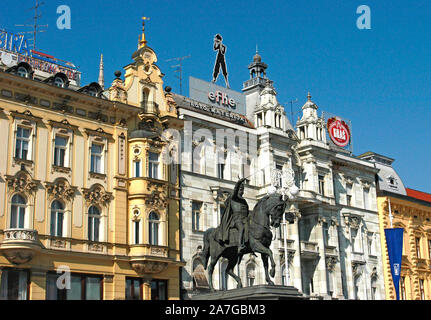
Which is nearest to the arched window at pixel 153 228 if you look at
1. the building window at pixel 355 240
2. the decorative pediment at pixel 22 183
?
the decorative pediment at pixel 22 183

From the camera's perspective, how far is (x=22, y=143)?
37562 millimetres

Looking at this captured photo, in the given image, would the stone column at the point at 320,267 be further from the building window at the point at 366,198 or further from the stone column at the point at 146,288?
the stone column at the point at 146,288

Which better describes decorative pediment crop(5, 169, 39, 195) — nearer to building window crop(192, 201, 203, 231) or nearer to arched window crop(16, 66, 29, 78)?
arched window crop(16, 66, 29, 78)

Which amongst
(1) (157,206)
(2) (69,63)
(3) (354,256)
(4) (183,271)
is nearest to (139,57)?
(2) (69,63)

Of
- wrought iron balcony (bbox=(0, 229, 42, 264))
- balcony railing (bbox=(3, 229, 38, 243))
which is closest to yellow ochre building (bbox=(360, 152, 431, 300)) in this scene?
wrought iron balcony (bbox=(0, 229, 42, 264))

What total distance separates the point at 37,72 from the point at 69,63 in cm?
395

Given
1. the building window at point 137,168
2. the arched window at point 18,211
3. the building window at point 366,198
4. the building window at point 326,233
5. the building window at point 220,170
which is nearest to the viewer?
the arched window at point 18,211

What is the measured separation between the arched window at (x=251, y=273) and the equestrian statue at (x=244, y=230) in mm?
18259

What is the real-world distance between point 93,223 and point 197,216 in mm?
8680

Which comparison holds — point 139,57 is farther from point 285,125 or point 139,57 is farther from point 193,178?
point 285,125

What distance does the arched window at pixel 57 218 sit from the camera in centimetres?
3766

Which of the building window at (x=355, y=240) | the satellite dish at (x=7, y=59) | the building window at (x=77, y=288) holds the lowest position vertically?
the building window at (x=77, y=288)

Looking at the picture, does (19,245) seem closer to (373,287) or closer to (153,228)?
(153,228)

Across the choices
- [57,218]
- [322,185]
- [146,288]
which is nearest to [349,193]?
[322,185]
